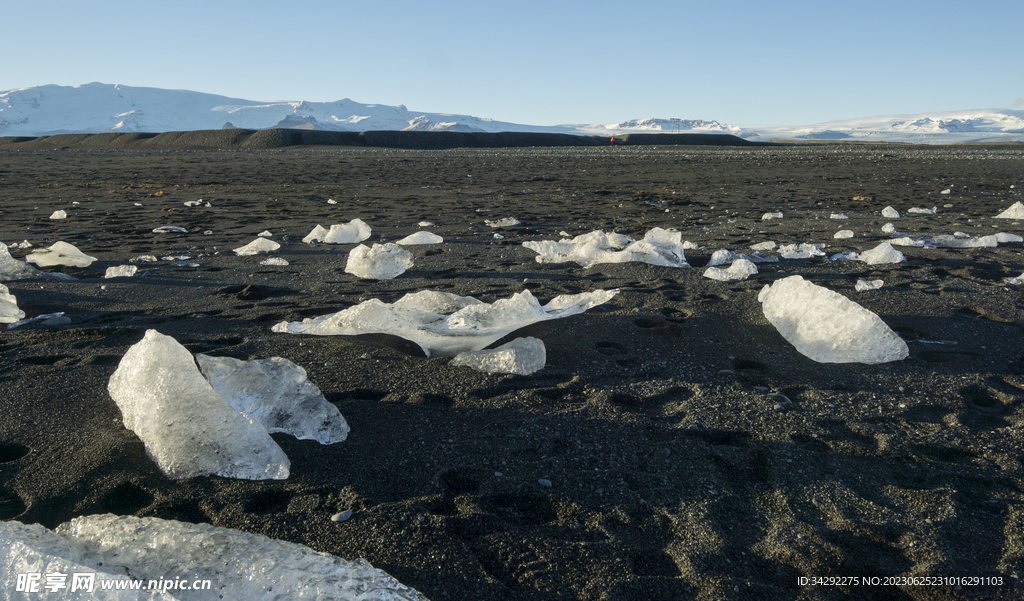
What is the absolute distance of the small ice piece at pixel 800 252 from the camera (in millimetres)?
4562

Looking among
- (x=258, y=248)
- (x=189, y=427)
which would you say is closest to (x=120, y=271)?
(x=258, y=248)

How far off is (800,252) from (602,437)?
11.4ft

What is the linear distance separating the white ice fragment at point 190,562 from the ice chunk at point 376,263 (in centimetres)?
275

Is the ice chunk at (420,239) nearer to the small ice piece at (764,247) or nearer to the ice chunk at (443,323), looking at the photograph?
the ice chunk at (443,323)

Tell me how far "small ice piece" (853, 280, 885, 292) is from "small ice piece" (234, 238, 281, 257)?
14.9 feet

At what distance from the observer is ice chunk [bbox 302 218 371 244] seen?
5.39 m

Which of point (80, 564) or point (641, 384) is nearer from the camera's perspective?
point (80, 564)

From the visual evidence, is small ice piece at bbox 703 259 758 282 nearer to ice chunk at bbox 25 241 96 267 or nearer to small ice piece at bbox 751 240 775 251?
small ice piece at bbox 751 240 775 251

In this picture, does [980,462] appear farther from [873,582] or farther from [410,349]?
[410,349]

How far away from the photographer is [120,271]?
13.5 feet

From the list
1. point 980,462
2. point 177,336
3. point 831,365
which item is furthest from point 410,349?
point 980,462

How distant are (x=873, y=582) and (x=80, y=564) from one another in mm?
1805

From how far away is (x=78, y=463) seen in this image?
5.81 feet

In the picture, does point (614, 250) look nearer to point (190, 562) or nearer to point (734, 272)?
point (734, 272)
